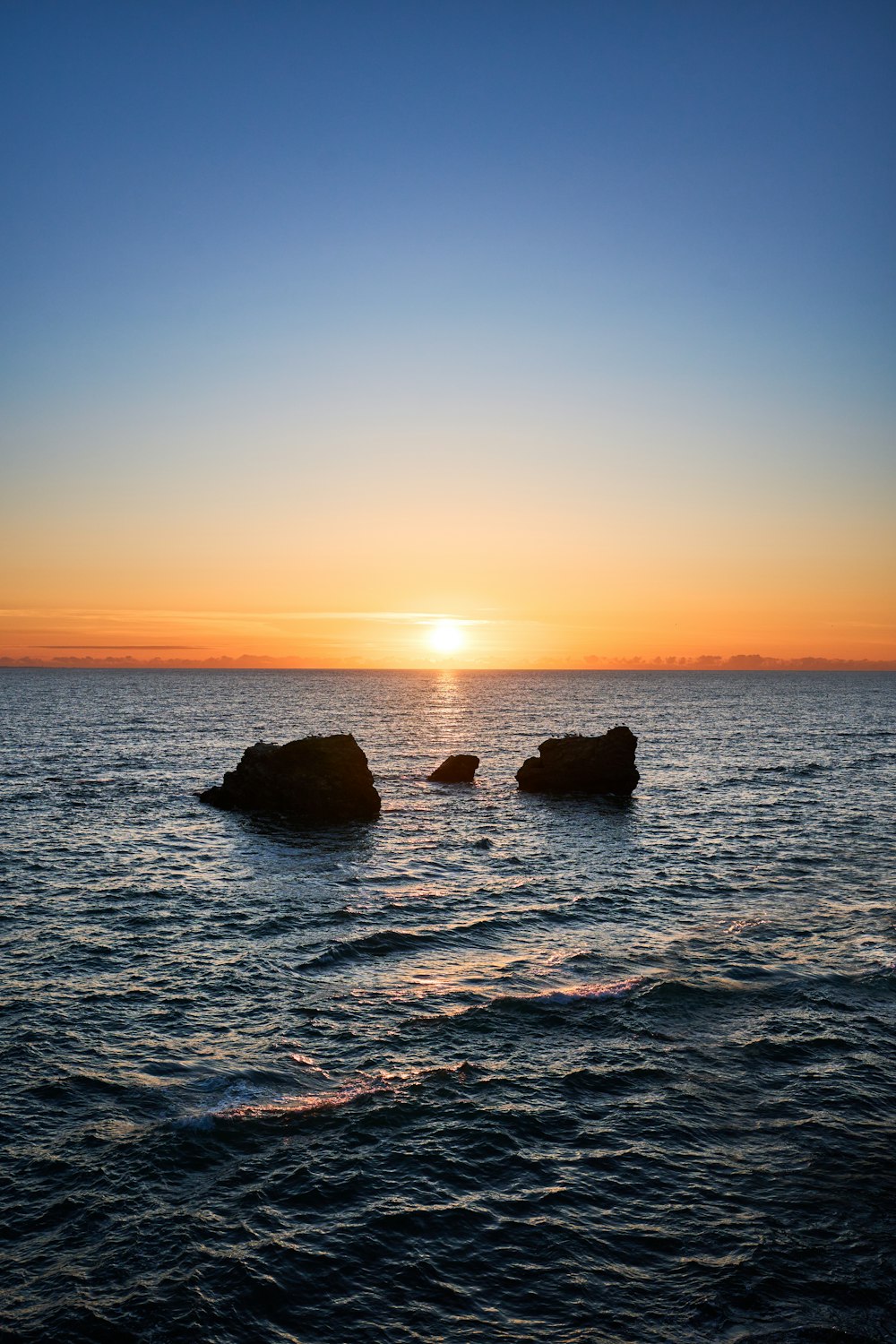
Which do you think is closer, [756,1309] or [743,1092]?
[756,1309]

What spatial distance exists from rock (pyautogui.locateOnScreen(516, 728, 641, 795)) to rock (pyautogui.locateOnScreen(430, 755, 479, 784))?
5.50 meters

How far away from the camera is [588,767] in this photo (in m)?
59.8

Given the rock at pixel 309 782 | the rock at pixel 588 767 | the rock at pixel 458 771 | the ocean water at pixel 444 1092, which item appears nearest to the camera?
the ocean water at pixel 444 1092

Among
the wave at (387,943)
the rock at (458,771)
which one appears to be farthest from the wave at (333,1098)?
the rock at (458,771)

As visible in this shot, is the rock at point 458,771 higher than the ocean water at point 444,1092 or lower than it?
higher

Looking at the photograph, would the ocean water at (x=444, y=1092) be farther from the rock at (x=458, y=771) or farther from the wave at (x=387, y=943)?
the rock at (x=458, y=771)

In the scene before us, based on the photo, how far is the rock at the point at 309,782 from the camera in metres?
50.5

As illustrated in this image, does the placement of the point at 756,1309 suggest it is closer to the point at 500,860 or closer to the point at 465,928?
the point at 465,928

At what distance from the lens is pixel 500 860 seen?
39.4m

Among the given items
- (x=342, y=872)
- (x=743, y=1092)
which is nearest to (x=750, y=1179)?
(x=743, y=1092)

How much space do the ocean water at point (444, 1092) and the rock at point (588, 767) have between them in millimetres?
17346

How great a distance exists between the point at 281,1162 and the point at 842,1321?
9.48 meters

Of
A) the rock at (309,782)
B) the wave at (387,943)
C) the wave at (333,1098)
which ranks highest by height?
the rock at (309,782)

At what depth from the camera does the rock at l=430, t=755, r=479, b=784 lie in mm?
64938
